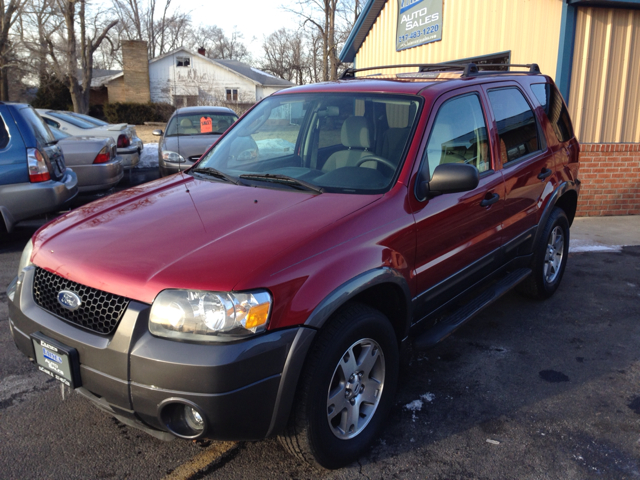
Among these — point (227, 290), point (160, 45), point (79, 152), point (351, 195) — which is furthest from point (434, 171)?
point (160, 45)

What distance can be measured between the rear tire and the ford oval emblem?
3.62 m

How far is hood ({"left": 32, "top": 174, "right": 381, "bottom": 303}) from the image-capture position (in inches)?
89.3

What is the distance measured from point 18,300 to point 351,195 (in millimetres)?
1775

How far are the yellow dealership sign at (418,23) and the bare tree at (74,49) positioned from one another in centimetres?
2476

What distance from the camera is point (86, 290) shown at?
2.41 m

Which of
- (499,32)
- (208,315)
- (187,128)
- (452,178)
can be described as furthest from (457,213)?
(187,128)

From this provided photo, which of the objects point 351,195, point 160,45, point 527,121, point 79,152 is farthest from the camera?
point 160,45

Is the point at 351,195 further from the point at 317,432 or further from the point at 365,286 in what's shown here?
the point at 317,432

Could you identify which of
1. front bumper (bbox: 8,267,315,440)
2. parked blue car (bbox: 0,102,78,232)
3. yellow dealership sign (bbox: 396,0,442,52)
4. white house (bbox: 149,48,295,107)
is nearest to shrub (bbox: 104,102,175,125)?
white house (bbox: 149,48,295,107)

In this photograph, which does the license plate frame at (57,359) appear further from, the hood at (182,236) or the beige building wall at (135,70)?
the beige building wall at (135,70)

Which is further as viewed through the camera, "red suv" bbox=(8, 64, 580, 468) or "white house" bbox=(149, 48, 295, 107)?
"white house" bbox=(149, 48, 295, 107)

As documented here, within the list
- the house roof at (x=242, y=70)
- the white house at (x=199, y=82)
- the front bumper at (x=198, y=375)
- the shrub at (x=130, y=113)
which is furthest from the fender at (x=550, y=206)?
the house roof at (x=242, y=70)

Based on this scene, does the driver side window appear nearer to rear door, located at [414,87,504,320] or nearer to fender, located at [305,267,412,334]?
rear door, located at [414,87,504,320]

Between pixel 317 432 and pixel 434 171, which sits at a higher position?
pixel 434 171
